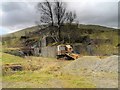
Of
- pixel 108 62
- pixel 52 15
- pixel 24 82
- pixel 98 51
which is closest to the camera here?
pixel 24 82

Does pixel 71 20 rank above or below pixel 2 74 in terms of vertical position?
above

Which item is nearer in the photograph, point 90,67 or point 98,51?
point 90,67

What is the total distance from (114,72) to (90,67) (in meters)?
2.48

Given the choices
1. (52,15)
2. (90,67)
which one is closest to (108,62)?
(90,67)

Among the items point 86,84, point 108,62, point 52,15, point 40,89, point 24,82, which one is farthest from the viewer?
point 52,15

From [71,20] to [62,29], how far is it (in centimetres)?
214

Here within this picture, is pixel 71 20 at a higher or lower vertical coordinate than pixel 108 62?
higher

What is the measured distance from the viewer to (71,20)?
40.6 metres

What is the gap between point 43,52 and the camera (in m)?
31.5

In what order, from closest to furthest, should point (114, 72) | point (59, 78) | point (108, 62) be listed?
point (59, 78) < point (114, 72) < point (108, 62)

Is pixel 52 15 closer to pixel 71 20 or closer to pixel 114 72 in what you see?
pixel 71 20

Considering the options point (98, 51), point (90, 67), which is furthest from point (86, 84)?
point (98, 51)

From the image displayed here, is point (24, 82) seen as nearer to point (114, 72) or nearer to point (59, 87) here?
point (59, 87)

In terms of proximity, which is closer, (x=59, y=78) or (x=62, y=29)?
(x=59, y=78)
